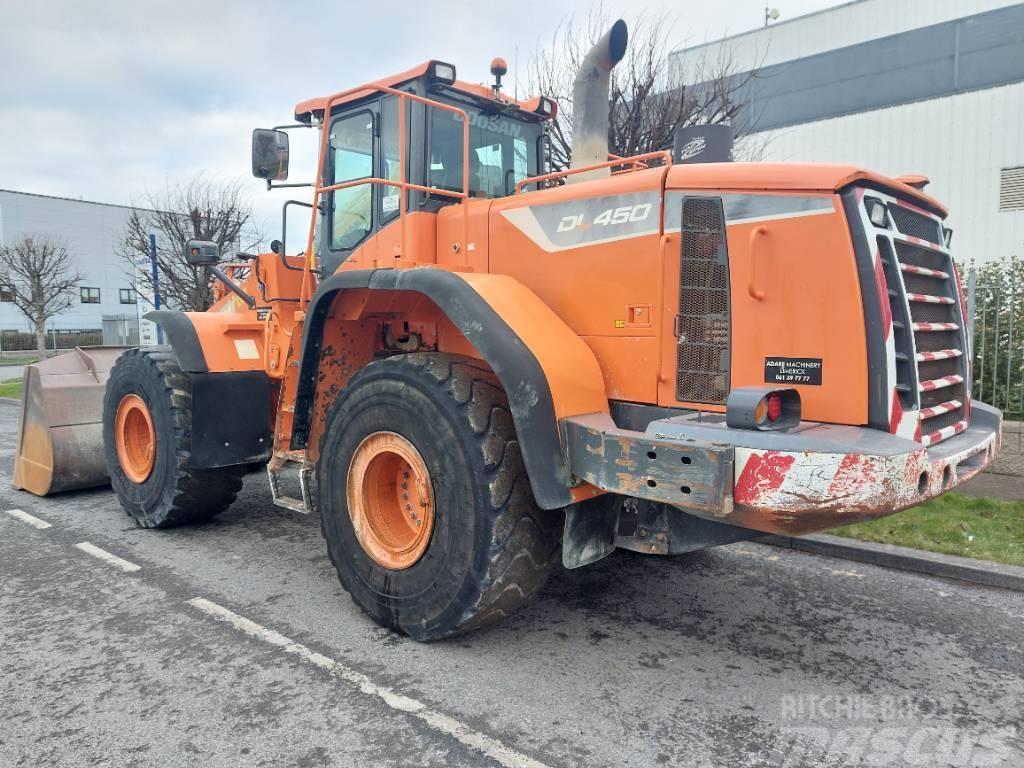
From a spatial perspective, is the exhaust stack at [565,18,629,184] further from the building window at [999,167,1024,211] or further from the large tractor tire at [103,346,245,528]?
the building window at [999,167,1024,211]

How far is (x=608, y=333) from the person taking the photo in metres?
3.56

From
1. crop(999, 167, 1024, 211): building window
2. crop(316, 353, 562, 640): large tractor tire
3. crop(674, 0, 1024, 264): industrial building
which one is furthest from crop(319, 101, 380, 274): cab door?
crop(999, 167, 1024, 211): building window

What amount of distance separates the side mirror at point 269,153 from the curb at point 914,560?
382cm

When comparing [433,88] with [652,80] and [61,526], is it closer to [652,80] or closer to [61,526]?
[61,526]

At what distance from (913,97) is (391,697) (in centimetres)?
1983

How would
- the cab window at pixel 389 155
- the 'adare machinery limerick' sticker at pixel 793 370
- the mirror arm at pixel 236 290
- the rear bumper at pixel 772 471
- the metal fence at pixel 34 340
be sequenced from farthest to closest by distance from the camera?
1. the metal fence at pixel 34 340
2. the mirror arm at pixel 236 290
3. the cab window at pixel 389 155
4. the 'adare machinery limerick' sticker at pixel 793 370
5. the rear bumper at pixel 772 471

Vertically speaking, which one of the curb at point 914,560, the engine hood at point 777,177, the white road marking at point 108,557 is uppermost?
the engine hood at point 777,177

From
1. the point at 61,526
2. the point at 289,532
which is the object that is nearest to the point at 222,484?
the point at 289,532

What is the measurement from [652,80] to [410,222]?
5816 mm

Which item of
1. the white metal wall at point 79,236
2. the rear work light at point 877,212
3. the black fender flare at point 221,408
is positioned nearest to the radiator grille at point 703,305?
the rear work light at point 877,212

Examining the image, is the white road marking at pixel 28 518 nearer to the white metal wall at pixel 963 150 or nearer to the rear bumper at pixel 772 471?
the rear bumper at pixel 772 471

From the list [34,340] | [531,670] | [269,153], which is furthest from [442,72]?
[34,340]

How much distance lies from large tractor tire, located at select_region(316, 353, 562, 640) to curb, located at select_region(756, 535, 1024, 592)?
1.91 meters

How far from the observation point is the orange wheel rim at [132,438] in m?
5.92
